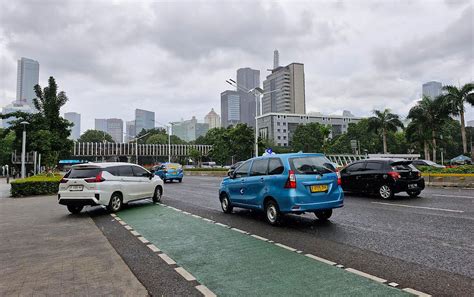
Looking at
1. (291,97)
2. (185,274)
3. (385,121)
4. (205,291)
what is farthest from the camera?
(291,97)

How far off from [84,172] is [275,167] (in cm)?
666

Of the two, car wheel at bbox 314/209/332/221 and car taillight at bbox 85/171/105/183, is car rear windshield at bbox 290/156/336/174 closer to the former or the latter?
car wheel at bbox 314/209/332/221

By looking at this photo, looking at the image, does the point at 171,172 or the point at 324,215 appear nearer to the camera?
the point at 324,215

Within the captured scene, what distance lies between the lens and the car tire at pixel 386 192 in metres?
13.4

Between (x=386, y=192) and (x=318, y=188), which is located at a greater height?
(x=318, y=188)

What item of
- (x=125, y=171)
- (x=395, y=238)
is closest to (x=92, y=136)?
(x=125, y=171)

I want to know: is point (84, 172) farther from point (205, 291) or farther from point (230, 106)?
point (230, 106)

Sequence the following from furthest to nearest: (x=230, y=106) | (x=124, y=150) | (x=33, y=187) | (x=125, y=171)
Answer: (x=230, y=106) < (x=124, y=150) < (x=33, y=187) < (x=125, y=171)

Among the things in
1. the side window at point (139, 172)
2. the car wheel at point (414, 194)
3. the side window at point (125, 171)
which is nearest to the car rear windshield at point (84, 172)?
the side window at point (125, 171)

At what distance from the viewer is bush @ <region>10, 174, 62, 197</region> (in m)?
18.9

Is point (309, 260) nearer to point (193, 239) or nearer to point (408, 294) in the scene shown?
point (408, 294)

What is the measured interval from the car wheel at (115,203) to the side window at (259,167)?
5222 millimetres

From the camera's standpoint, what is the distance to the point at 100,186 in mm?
11203

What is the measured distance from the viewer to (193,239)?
7.39 metres
